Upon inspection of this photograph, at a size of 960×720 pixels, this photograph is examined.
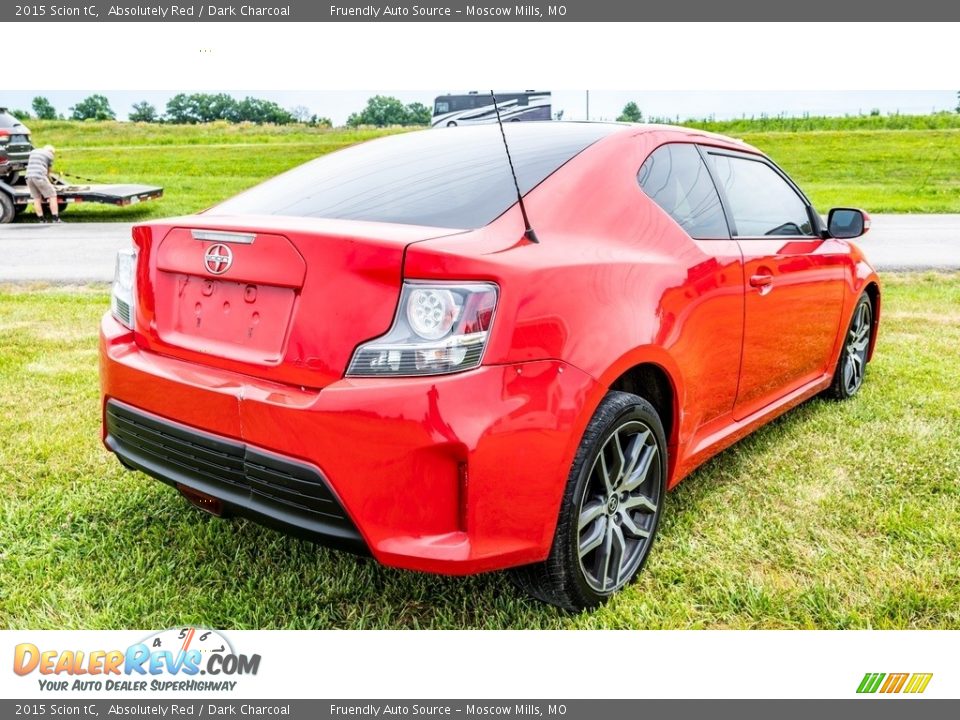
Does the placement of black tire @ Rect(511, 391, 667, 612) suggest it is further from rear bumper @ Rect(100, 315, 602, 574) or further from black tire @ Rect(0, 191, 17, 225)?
black tire @ Rect(0, 191, 17, 225)

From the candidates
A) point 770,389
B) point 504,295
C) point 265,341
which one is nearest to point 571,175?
point 504,295

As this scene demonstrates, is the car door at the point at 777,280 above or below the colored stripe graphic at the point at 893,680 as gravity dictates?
above

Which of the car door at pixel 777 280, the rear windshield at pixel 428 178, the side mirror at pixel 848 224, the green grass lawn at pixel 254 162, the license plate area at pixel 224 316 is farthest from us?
the green grass lawn at pixel 254 162

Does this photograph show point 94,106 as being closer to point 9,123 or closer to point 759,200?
point 9,123

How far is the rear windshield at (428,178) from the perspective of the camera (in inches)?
89.6

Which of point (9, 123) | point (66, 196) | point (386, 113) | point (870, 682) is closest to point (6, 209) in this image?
point (66, 196)

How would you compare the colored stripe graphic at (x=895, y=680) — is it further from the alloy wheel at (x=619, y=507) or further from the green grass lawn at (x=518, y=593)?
the alloy wheel at (x=619, y=507)

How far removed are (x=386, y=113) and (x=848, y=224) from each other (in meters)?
2.45

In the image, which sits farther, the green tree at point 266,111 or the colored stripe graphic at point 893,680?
the green tree at point 266,111

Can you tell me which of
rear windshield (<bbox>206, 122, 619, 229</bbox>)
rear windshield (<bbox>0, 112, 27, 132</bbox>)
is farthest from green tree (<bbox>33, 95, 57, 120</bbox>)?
rear windshield (<bbox>206, 122, 619, 229</bbox>)

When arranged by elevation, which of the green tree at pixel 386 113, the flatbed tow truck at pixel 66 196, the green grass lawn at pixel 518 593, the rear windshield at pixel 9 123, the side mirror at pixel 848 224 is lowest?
the green grass lawn at pixel 518 593

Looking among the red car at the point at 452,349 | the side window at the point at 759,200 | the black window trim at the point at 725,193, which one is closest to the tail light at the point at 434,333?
the red car at the point at 452,349

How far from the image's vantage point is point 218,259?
2.15 m

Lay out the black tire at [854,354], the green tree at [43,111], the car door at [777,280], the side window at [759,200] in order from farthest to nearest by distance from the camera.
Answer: the green tree at [43,111] → the black tire at [854,354] → the side window at [759,200] → the car door at [777,280]
